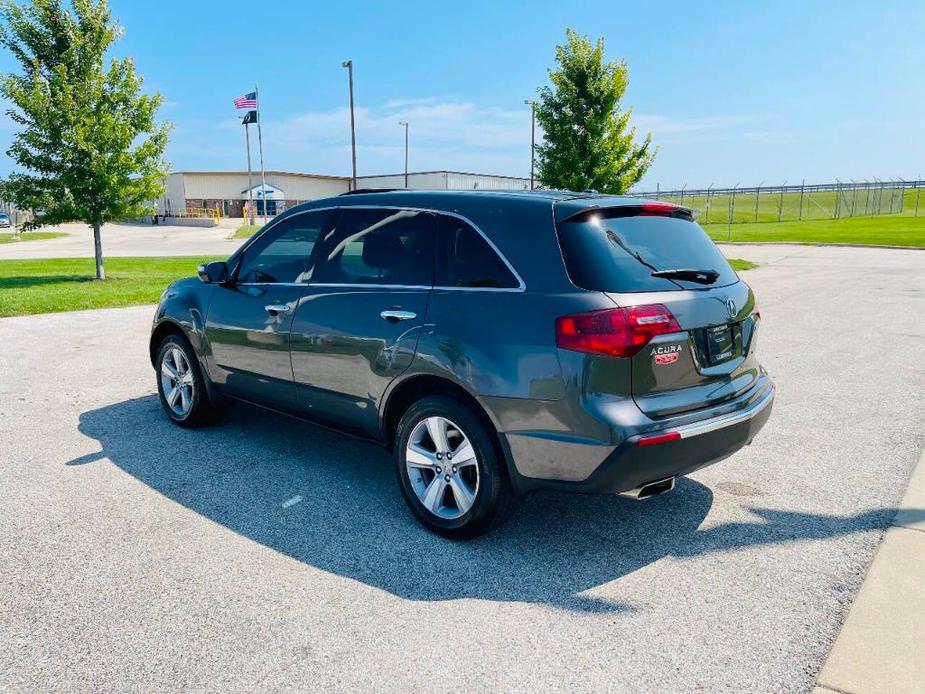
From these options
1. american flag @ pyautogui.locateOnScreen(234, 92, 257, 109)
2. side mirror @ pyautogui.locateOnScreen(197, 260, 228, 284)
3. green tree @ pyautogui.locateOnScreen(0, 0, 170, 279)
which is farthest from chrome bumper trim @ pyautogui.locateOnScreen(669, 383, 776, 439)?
american flag @ pyautogui.locateOnScreen(234, 92, 257, 109)

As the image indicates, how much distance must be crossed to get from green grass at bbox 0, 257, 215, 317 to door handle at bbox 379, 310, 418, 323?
1034cm

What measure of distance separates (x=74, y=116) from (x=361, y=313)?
584 inches

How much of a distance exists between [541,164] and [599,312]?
66.3 feet

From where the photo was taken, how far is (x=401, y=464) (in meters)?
3.89

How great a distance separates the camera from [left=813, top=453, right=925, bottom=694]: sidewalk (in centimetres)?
258

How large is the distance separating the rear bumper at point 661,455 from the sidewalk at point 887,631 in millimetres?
853

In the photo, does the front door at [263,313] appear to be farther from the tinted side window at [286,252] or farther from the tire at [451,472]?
the tire at [451,472]

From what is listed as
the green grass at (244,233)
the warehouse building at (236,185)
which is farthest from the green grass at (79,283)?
the warehouse building at (236,185)

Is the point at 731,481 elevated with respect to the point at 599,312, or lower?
lower

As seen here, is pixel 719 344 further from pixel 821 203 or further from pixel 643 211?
pixel 821 203

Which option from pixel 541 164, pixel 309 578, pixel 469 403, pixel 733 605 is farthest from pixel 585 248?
pixel 541 164

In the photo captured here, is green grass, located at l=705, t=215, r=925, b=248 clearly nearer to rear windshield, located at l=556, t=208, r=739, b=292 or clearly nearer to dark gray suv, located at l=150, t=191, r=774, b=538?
rear windshield, located at l=556, t=208, r=739, b=292

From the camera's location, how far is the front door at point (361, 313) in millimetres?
3857

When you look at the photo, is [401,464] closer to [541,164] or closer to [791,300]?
[791,300]
